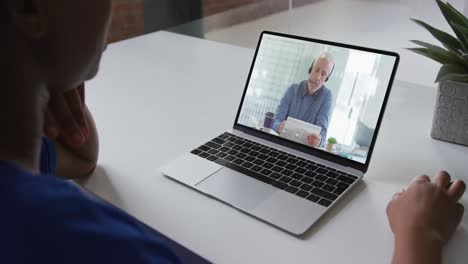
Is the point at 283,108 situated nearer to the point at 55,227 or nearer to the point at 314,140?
the point at 314,140

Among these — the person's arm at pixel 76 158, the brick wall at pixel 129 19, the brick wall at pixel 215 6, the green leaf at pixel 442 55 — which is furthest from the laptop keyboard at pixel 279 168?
the brick wall at pixel 129 19

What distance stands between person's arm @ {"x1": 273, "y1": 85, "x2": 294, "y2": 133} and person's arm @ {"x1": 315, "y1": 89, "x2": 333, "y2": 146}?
0.21 ft

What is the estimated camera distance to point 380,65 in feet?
2.74

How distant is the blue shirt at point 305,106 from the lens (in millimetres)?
859

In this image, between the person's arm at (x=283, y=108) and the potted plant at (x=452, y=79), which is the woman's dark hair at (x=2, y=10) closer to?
the person's arm at (x=283, y=108)

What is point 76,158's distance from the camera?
85 cm

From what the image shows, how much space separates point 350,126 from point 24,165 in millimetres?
542

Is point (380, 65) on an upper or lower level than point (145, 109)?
upper

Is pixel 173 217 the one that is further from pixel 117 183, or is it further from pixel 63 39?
pixel 63 39

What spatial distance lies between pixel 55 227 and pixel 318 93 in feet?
1.89

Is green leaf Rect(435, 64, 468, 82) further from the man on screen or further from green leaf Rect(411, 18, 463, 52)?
the man on screen

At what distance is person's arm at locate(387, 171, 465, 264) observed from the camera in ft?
2.05

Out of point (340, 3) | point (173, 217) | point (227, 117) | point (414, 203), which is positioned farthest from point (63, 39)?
point (340, 3)

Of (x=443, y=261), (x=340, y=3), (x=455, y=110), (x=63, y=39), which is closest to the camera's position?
(x=63, y=39)
